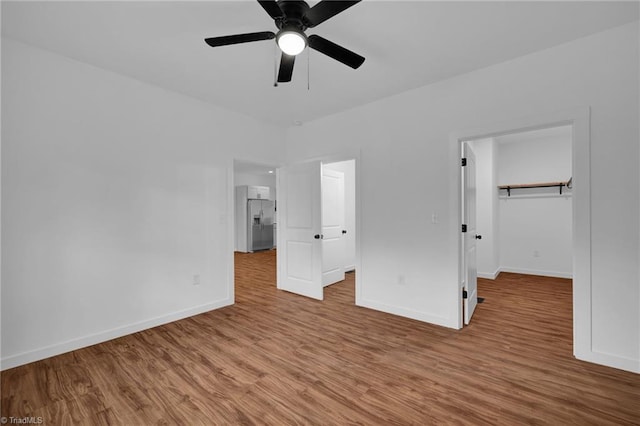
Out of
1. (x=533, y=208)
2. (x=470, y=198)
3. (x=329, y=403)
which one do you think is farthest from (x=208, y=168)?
(x=533, y=208)

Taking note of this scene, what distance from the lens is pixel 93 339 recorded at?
273 cm

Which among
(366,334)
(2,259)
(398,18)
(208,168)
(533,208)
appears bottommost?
(366,334)

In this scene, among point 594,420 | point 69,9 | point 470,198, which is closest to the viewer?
point 594,420

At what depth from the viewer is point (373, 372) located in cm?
223

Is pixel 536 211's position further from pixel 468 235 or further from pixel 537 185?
pixel 468 235

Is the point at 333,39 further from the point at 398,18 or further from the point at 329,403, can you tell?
the point at 329,403

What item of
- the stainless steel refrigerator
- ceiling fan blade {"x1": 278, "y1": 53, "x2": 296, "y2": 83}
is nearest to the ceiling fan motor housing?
ceiling fan blade {"x1": 278, "y1": 53, "x2": 296, "y2": 83}

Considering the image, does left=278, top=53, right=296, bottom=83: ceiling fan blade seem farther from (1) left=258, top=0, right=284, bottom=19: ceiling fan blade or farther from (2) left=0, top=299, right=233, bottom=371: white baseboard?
(2) left=0, top=299, right=233, bottom=371: white baseboard

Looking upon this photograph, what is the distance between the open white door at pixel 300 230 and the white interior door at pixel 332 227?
55cm

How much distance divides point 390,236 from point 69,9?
3.50 m

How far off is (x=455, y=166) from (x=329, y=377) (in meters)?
2.39

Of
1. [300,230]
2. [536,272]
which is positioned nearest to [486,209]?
[536,272]

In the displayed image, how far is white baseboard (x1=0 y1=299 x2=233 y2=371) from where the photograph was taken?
2.34 m

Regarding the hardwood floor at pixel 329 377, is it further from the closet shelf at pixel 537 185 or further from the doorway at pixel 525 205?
the closet shelf at pixel 537 185
